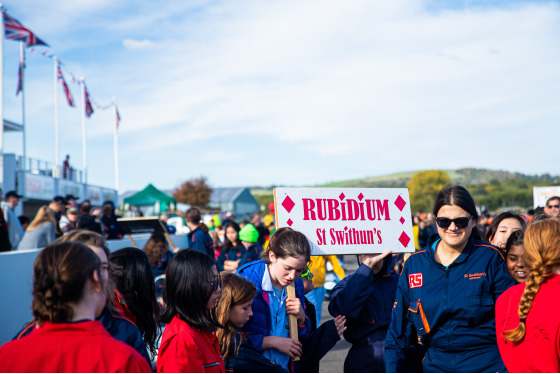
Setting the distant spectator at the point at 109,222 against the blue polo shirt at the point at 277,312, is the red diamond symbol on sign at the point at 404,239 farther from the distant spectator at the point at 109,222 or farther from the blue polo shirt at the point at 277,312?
the distant spectator at the point at 109,222

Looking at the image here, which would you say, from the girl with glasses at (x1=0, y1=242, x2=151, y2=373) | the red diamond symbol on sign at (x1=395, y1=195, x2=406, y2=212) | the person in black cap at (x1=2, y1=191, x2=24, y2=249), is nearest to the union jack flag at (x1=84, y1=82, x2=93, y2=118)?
the person in black cap at (x1=2, y1=191, x2=24, y2=249)

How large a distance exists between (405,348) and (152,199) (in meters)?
26.3

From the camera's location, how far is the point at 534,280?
8.80 ft

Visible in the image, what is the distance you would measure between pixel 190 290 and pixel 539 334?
1.82 meters

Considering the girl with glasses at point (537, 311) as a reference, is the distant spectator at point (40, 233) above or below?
above

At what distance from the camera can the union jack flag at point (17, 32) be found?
23.3 metres

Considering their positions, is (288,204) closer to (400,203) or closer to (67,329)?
(400,203)

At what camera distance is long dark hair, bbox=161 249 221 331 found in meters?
3.16

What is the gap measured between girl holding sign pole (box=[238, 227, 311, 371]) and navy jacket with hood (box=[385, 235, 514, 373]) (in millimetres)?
679

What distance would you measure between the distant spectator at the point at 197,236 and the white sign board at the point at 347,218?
534cm

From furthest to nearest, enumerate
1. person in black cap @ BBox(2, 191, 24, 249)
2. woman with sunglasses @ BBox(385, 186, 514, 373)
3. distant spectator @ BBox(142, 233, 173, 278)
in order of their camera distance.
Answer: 1. person in black cap @ BBox(2, 191, 24, 249)
2. distant spectator @ BBox(142, 233, 173, 278)
3. woman with sunglasses @ BBox(385, 186, 514, 373)

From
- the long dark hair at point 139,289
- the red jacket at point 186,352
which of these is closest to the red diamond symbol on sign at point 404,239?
the red jacket at point 186,352

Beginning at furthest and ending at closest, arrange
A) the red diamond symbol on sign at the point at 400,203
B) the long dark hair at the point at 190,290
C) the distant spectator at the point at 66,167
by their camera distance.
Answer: the distant spectator at the point at 66,167 → the red diamond symbol on sign at the point at 400,203 → the long dark hair at the point at 190,290

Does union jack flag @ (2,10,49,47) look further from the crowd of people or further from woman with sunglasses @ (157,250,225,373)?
woman with sunglasses @ (157,250,225,373)
